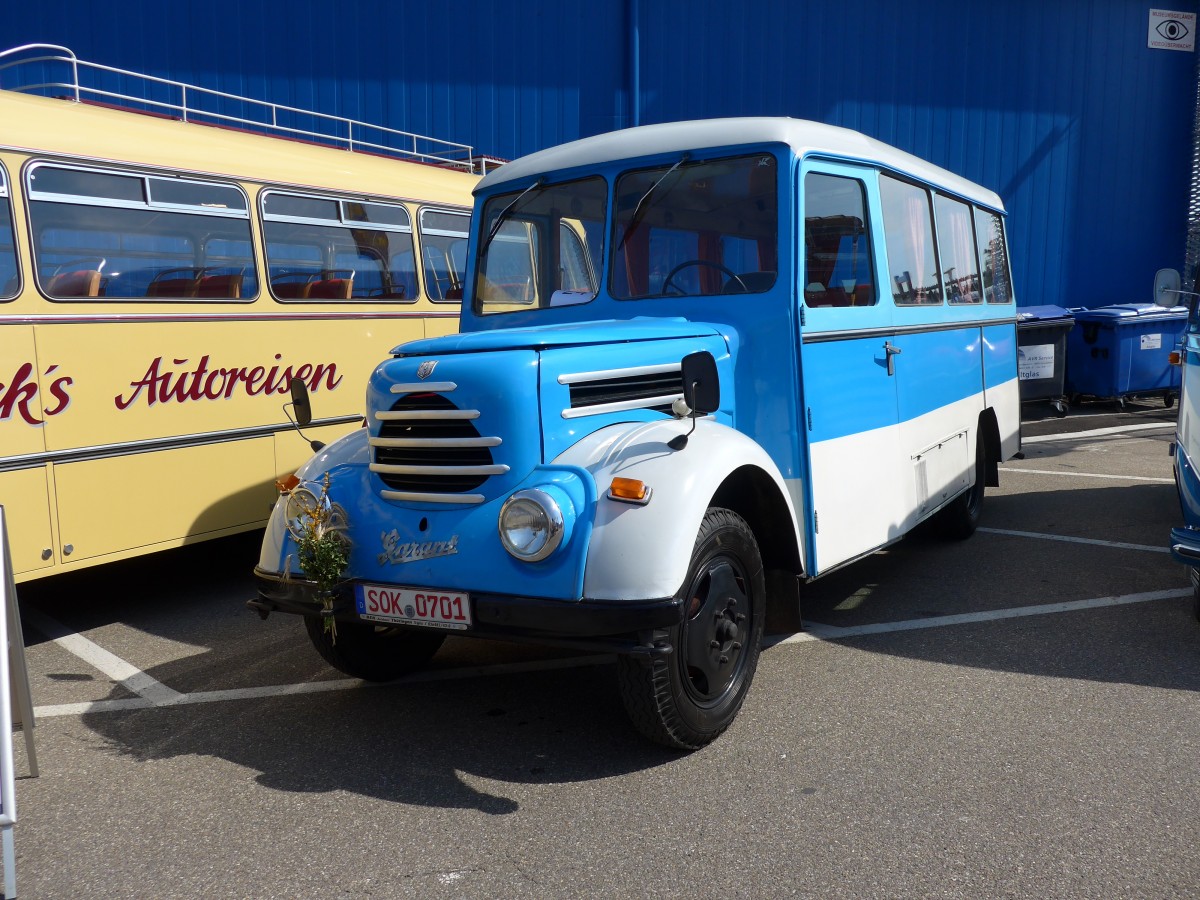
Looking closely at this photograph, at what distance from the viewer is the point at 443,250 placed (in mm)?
7645

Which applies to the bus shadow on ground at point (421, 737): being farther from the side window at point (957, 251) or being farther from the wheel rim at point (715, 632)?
the side window at point (957, 251)

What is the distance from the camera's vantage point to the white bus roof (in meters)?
4.19

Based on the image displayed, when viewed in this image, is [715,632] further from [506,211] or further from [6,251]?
[6,251]

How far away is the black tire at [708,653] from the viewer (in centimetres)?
331

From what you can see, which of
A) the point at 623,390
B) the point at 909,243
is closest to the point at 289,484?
the point at 623,390

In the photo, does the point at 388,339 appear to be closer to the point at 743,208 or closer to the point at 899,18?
the point at 743,208

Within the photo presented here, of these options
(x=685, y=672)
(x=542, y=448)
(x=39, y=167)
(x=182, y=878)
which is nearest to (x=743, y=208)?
(x=542, y=448)

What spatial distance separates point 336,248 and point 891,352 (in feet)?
12.3

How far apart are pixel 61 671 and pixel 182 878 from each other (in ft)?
7.45

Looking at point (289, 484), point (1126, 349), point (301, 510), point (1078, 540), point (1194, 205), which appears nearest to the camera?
point (301, 510)

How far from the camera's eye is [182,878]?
2836mm

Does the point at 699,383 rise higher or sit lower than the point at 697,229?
lower

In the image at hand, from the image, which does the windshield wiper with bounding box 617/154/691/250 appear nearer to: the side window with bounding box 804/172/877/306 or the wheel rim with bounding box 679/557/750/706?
the side window with bounding box 804/172/877/306

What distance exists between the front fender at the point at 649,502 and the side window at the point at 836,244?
100cm
